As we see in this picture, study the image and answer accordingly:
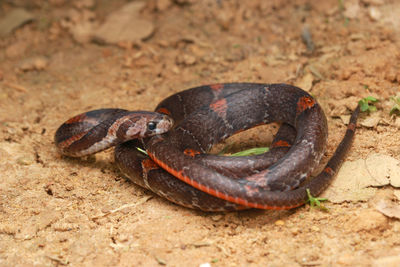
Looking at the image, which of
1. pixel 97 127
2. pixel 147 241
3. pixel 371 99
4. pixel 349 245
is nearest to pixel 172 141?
pixel 97 127

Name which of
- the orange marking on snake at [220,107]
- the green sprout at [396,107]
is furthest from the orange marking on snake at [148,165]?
the green sprout at [396,107]

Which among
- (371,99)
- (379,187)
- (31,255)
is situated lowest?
(31,255)

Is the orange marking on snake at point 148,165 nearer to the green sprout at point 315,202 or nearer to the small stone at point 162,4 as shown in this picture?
the green sprout at point 315,202

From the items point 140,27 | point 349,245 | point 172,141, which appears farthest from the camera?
point 140,27

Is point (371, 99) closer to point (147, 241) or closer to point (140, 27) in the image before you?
point (147, 241)

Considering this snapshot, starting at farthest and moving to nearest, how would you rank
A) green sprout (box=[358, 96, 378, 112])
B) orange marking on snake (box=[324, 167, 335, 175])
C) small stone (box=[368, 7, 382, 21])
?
small stone (box=[368, 7, 382, 21]) < green sprout (box=[358, 96, 378, 112]) < orange marking on snake (box=[324, 167, 335, 175])

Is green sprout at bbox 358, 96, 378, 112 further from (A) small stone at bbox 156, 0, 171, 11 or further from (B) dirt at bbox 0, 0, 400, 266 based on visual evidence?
(A) small stone at bbox 156, 0, 171, 11

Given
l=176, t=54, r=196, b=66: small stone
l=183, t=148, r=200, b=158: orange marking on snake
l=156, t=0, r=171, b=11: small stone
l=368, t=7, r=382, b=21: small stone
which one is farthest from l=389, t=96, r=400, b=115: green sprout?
l=156, t=0, r=171, b=11: small stone
